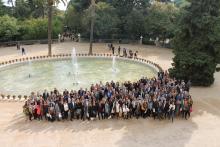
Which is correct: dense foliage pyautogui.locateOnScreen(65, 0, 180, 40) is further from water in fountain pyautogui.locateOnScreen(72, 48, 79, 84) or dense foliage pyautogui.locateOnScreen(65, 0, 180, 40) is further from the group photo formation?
water in fountain pyautogui.locateOnScreen(72, 48, 79, 84)

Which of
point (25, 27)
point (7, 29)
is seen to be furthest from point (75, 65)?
point (25, 27)

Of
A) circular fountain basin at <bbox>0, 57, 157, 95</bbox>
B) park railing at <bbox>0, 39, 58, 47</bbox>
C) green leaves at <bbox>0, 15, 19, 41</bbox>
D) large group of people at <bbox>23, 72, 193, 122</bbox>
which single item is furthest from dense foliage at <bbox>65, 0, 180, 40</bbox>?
large group of people at <bbox>23, 72, 193, 122</bbox>

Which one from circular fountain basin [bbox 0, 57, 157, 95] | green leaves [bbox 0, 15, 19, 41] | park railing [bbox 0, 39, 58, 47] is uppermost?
green leaves [bbox 0, 15, 19, 41]

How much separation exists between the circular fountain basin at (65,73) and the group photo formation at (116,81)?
0.33ft

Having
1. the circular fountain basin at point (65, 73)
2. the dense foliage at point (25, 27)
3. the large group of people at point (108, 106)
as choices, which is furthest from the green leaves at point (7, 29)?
the large group of people at point (108, 106)

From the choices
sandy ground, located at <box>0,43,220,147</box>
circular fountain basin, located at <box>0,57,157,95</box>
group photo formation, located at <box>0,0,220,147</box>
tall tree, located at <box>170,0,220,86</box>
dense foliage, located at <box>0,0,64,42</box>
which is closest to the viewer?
sandy ground, located at <box>0,43,220,147</box>

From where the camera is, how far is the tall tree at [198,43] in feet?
98.1

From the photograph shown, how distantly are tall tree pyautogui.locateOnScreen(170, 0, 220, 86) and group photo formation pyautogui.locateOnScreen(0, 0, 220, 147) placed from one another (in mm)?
84

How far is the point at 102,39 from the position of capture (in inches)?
2151

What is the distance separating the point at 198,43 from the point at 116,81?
8604mm

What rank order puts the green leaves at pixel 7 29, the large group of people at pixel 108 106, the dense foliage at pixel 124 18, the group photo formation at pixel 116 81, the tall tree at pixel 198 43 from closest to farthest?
the group photo formation at pixel 116 81, the large group of people at pixel 108 106, the tall tree at pixel 198 43, the green leaves at pixel 7 29, the dense foliage at pixel 124 18

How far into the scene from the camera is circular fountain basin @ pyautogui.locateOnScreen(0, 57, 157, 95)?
32688mm

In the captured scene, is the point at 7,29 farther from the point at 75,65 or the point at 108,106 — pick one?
the point at 108,106

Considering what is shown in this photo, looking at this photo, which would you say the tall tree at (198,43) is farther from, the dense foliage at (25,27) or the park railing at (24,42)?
the park railing at (24,42)
